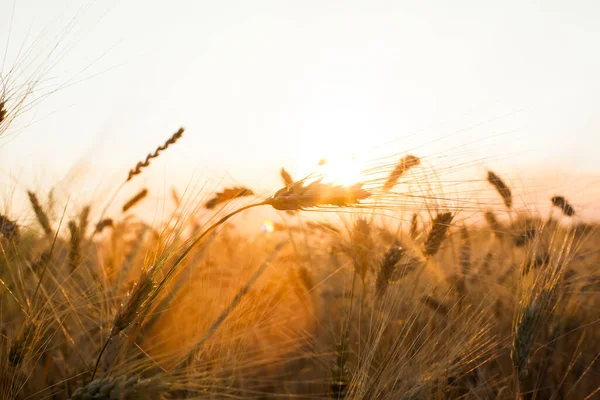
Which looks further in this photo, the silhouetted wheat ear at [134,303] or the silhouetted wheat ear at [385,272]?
the silhouetted wheat ear at [385,272]

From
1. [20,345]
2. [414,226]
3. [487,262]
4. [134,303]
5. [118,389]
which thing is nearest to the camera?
[118,389]

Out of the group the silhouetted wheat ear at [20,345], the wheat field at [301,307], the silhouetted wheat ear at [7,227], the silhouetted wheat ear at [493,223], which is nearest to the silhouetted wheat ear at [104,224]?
the wheat field at [301,307]

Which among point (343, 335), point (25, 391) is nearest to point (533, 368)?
point (343, 335)

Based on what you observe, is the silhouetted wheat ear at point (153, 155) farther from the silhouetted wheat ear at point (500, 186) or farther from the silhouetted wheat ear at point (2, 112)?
the silhouetted wheat ear at point (500, 186)

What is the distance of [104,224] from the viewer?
9.04 ft

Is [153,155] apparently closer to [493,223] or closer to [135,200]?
[135,200]

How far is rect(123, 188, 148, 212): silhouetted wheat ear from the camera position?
9.51 ft

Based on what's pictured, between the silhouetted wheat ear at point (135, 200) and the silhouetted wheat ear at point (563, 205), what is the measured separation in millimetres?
2142

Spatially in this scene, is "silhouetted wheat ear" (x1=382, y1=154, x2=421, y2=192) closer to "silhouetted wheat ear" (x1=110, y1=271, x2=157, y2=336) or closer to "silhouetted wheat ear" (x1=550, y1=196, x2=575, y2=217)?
"silhouetted wheat ear" (x1=110, y1=271, x2=157, y2=336)

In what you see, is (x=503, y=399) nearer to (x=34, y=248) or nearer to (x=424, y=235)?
(x=424, y=235)

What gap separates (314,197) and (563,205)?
158 centimetres

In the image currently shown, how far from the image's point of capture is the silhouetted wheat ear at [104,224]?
8.17ft

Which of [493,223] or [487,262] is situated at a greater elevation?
[493,223]

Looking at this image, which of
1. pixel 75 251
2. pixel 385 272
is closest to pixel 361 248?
pixel 385 272
